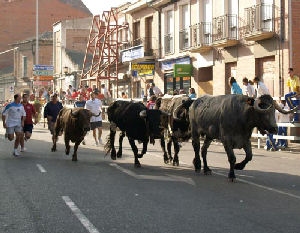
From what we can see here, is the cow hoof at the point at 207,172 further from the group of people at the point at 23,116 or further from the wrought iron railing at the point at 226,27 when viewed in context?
the wrought iron railing at the point at 226,27

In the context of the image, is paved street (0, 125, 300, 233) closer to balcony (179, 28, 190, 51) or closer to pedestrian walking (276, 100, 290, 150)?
pedestrian walking (276, 100, 290, 150)

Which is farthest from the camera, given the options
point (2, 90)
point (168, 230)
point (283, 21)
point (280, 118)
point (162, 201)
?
point (2, 90)

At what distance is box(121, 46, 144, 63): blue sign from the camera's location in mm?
36406

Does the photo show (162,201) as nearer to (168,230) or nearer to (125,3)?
(168,230)

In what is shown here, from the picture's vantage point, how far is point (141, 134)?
45.5 feet

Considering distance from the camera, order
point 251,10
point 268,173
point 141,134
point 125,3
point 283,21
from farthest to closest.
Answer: point 125,3 → point 251,10 → point 283,21 → point 141,134 → point 268,173

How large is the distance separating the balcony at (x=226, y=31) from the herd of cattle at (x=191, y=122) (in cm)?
1186

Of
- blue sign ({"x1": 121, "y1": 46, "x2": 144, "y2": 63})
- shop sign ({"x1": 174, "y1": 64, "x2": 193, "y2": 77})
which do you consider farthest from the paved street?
blue sign ({"x1": 121, "y1": 46, "x2": 144, "y2": 63})

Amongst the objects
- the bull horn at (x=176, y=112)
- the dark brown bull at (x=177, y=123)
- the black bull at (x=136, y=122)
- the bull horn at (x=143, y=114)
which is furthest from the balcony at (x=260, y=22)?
the bull horn at (x=143, y=114)

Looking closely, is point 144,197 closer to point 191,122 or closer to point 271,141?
point 191,122

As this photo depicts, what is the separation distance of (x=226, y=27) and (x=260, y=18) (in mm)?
3120

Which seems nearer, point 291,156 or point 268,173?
point 268,173

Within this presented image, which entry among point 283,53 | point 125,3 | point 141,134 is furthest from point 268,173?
point 125,3

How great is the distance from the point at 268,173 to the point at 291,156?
470 centimetres
